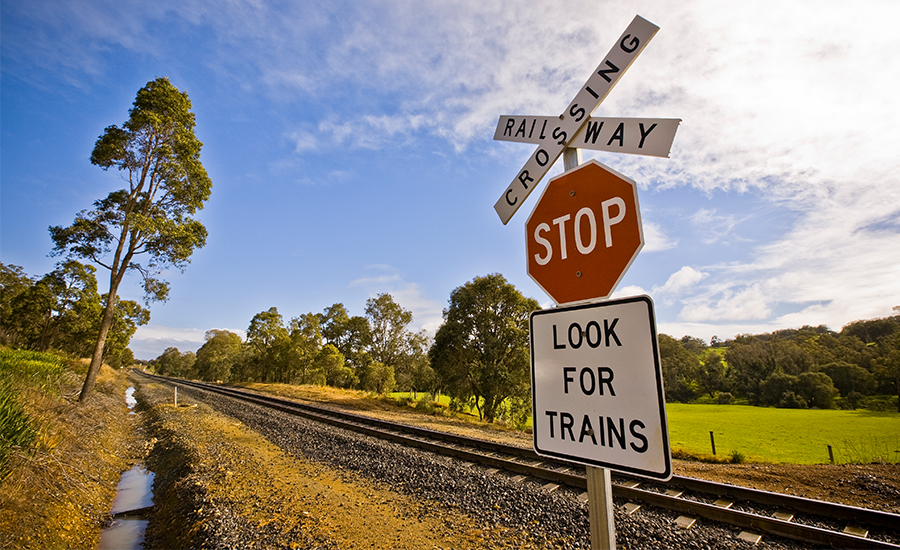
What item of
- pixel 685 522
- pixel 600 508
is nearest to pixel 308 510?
pixel 685 522

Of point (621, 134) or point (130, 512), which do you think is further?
point (130, 512)

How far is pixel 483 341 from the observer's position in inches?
863

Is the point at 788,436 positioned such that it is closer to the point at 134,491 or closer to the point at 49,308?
the point at 134,491

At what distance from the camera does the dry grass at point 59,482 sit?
489 centimetres

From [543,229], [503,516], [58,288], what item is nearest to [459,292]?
[503,516]

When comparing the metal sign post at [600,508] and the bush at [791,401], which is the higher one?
the metal sign post at [600,508]

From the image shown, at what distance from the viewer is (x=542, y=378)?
1765 millimetres

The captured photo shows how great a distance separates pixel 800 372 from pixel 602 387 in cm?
6783

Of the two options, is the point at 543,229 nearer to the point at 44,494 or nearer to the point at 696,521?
the point at 696,521

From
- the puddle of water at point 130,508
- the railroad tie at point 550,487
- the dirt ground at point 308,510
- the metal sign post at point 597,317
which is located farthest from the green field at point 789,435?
the puddle of water at point 130,508

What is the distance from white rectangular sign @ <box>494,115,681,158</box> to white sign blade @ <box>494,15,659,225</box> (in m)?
0.05

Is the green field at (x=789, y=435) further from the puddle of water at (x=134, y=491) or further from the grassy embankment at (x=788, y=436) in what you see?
the puddle of water at (x=134, y=491)

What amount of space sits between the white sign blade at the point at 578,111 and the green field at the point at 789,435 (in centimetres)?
1426

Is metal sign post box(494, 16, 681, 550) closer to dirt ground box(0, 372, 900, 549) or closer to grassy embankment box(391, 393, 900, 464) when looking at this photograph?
dirt ground box(0, 372, 900, 549)
